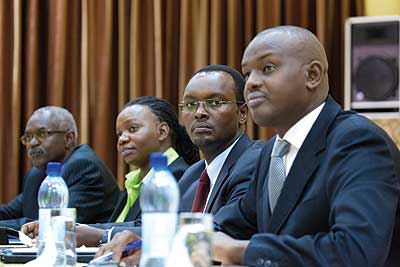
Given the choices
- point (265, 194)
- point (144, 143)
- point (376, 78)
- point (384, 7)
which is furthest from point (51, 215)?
point (384, 7)

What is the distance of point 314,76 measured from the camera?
220 centimetres

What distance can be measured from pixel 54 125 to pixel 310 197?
2.95 meters

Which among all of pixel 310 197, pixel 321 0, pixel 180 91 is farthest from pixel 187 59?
pixel 310 197

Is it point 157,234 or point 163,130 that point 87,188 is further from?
point 157,234

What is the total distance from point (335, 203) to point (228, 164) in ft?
3.53

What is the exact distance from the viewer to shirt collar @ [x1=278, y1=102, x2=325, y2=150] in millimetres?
2162

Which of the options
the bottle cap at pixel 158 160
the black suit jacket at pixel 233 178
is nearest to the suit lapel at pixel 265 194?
the black suit jacket at pixel 233 178

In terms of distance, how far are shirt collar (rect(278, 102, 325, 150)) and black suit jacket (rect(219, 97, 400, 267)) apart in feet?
0.12

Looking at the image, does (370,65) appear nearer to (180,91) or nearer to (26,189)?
(180,91)

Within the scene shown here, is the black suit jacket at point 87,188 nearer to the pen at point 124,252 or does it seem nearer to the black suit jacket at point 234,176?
the black suit jacket at point 234,176

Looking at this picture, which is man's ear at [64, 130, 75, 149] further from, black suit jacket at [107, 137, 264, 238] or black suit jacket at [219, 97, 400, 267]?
black suit jacket at [219, 97, 400, 267]

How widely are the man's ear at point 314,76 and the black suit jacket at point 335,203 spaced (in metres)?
0.07

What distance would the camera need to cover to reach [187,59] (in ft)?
16.8

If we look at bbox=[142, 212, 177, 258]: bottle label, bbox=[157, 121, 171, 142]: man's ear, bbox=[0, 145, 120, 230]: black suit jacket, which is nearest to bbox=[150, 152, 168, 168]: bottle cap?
bbox=[142, 212, 177, 258]: bottle label
